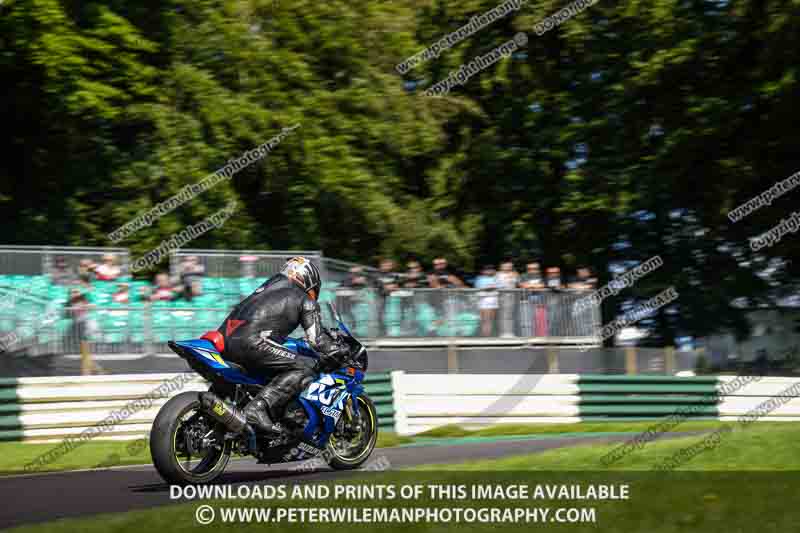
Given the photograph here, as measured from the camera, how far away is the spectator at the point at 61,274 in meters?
16.3

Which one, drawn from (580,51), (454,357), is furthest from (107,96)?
(580,51)

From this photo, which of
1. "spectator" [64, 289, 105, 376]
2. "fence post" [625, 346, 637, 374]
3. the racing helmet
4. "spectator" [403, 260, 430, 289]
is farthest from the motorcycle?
"fence post" [625, 346, 637, 374]

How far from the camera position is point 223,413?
349 inches

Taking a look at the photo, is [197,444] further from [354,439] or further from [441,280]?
[441,280]

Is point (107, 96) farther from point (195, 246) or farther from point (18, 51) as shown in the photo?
point (195, 246)

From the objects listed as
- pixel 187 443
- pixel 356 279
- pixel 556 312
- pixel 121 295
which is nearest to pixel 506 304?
pixel 556 312

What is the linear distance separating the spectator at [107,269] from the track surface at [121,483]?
5.32 metres

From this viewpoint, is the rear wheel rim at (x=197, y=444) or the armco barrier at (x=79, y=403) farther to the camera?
the armco barrier at (x=79, y=403)

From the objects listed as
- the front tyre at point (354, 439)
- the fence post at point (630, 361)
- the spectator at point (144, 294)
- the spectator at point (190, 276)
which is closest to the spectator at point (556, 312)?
the fence post at point (630, 361)

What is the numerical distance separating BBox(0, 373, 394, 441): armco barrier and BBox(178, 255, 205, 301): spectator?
1524 millimetres

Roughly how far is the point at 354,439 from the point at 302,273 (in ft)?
5.34

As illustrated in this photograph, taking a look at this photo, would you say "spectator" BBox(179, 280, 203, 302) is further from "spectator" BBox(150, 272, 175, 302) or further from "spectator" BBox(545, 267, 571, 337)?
"spectator" BBox(545, 267, 571, 337)

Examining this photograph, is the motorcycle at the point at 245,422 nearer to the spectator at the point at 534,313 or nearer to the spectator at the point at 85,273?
the spectator at the point at 85,273

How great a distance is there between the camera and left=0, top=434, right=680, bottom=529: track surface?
8.09 meters
